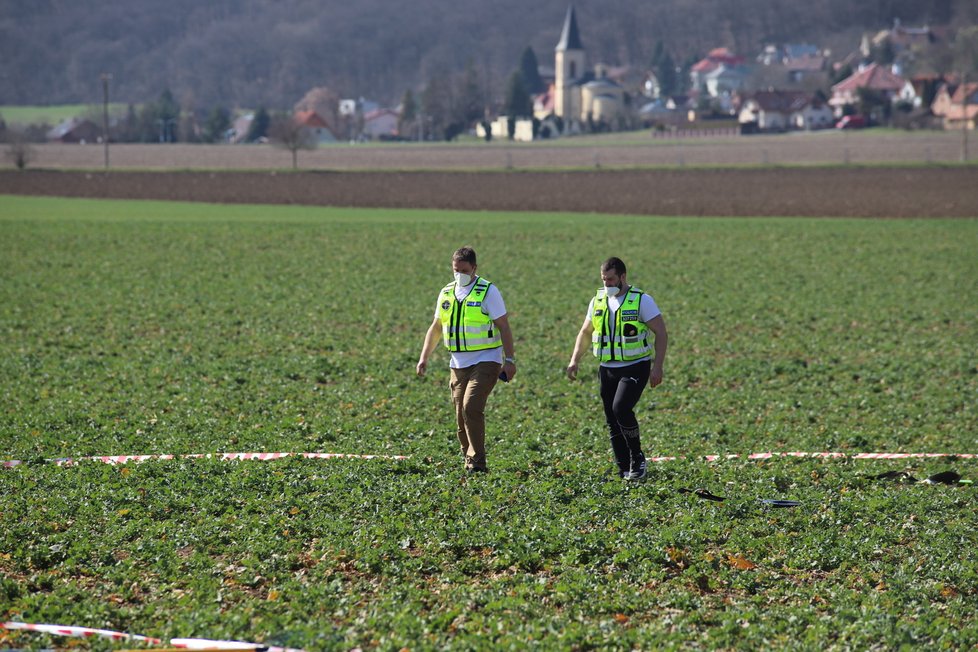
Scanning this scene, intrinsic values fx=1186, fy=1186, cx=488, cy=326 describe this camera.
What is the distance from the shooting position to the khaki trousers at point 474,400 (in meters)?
13.1

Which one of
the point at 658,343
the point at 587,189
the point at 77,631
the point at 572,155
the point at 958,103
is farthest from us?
the point at 958,103

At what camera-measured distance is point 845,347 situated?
24062mm

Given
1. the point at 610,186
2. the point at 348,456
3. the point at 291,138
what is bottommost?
the point at 348,456

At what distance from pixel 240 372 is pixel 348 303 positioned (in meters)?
8.96

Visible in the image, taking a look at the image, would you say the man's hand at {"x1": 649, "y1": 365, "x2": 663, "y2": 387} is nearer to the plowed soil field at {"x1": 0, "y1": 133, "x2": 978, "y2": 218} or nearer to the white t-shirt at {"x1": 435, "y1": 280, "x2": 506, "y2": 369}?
the white t-shirt at {"x1": 435, "y1": 280, "x2": 506, "y2": 369}

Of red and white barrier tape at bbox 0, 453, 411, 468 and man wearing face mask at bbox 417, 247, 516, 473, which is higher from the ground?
man wearing face mask at bbox 417, 247, 516, 473

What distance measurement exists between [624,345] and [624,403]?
2.09 ft

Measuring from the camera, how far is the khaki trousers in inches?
516

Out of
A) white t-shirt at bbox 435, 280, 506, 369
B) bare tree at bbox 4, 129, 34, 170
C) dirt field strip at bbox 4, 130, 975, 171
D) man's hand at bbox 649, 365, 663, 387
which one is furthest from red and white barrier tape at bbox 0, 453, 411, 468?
bare tree at bbox 4, 129, 34, 170

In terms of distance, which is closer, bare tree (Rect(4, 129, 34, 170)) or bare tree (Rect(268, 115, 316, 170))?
bare tree (Rect(4, 129, 34, 170))

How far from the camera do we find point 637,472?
519 inches

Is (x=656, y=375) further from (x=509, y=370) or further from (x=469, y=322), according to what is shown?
(x=469, y=322)

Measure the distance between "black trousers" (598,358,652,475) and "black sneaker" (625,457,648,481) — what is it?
24mm

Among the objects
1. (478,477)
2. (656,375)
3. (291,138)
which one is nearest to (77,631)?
(478,477)
